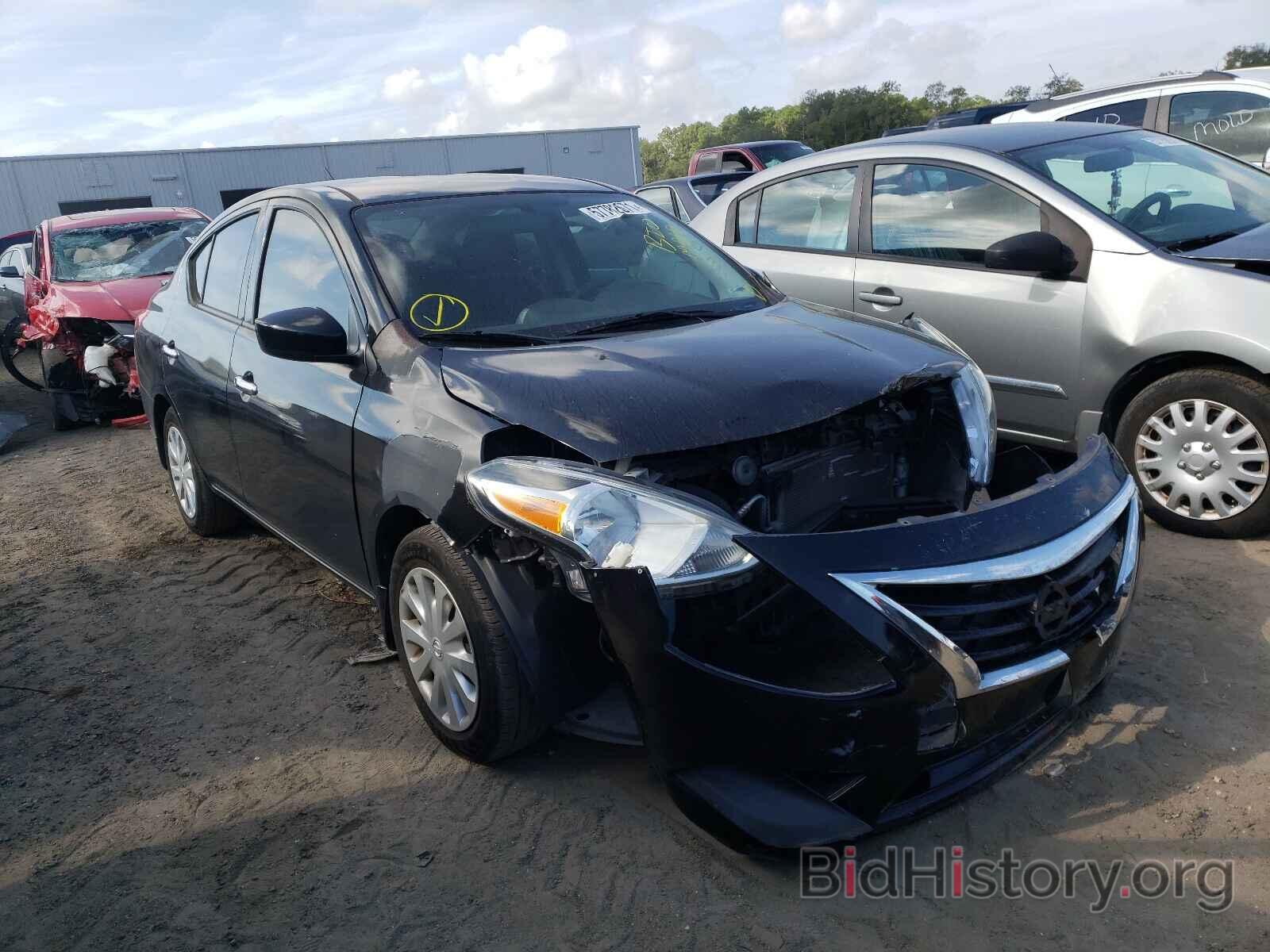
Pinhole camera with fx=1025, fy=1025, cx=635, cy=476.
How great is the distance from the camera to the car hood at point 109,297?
8867 millimetres

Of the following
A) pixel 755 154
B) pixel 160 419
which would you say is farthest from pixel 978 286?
pixel 755 154

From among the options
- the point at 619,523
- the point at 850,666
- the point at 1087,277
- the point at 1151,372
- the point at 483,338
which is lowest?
the point at 850,666

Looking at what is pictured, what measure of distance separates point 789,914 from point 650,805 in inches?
22.5

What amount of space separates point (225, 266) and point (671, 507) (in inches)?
118

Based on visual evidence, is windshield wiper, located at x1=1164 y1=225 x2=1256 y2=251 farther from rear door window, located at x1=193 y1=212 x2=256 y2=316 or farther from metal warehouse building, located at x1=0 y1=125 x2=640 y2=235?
metal warehouse building, located at x1=0 y1=125 x2=640 y2=235

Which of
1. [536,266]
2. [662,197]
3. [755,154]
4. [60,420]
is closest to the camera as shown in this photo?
[536,266]

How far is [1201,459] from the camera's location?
166 inches

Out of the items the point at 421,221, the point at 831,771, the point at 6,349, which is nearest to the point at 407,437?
the point at 421,221

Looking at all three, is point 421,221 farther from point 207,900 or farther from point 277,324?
point 207,900

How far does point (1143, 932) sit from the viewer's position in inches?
88.2

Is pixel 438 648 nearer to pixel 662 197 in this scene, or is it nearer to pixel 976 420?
pixel 976 420

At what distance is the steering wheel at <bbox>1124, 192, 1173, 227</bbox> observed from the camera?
4.61m

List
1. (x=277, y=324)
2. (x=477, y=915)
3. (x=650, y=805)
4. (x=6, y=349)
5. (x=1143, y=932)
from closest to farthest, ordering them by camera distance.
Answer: (x=1143, y=932)
(x=477, y=915)
(x=650, y=805)
(x=277, y=324)
(x=6, y=349)

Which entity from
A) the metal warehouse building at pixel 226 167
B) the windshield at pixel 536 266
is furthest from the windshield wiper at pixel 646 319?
the metal warehouse building at pixel 226 167
